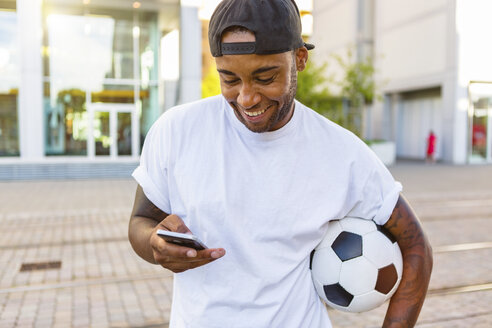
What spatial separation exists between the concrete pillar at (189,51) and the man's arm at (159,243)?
18.0 m

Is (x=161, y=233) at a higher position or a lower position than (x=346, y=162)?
lower

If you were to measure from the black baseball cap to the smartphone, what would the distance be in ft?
1.63

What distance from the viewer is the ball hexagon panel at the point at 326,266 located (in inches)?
62.7

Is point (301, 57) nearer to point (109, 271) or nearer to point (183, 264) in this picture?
point (183, 264)

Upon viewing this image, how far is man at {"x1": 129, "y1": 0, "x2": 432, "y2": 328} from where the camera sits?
4.81 ft

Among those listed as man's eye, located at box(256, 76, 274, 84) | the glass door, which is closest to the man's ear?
man's eye, located at box(256, 76, 274, 84)

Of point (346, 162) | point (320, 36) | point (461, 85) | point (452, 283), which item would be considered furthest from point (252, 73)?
point (320, 36)

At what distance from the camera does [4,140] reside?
18141 millimetres

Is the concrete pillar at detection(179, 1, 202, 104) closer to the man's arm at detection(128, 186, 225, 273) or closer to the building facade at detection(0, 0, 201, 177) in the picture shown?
the building facade at detection(0, 0, 201, 177)

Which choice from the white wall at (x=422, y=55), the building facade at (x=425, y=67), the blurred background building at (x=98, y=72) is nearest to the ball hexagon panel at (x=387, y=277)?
A: the blurred background building at (x=98, y=72)

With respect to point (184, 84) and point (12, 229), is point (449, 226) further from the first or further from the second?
point (184, 84)

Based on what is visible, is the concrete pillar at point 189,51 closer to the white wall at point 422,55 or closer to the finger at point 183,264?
the white wall at point 422,55

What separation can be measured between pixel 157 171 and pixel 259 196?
32 cm

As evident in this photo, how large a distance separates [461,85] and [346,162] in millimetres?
26330
